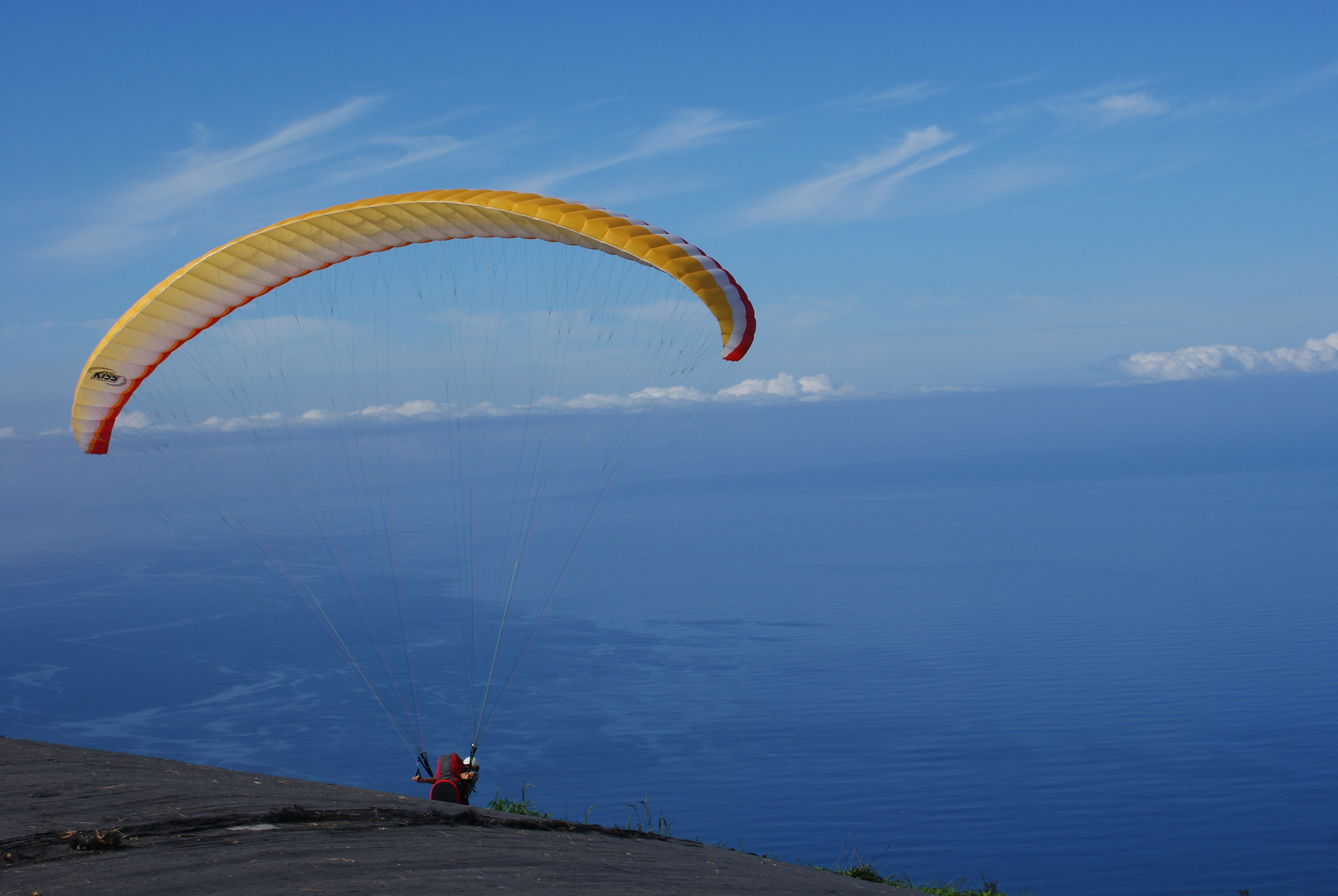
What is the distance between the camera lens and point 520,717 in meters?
89.5

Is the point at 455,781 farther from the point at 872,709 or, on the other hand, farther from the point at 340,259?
the point at 872,709

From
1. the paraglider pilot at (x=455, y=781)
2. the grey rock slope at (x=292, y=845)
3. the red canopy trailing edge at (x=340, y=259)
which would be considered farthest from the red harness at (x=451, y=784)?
the red canopy trailing edge at (x=340, y=259)

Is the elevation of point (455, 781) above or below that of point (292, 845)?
above

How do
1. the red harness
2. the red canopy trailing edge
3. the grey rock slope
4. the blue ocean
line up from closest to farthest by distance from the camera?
the grey rock slope → the red harness → the red canopy trailing edge → the blue ocean

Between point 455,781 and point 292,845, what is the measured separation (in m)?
4.83

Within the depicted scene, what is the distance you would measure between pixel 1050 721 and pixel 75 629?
134 meters

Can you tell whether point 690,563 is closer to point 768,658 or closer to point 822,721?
point 768,658

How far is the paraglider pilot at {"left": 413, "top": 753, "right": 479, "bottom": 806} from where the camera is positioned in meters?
10.4

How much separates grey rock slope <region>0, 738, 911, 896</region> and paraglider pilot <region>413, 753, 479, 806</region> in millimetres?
1907

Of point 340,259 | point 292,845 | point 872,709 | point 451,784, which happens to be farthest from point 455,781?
point 872,709

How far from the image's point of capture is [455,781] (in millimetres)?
10555

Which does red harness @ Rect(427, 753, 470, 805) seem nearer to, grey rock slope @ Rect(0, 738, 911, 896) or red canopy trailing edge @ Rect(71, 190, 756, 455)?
grey rock slope @ Rect(0, 738, 911, 896)

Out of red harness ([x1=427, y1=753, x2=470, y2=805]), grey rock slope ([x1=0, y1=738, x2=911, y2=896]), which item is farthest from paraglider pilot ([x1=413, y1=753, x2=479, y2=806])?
grey rock slope ([x1=0, y1=738, x2=911, y2=896])

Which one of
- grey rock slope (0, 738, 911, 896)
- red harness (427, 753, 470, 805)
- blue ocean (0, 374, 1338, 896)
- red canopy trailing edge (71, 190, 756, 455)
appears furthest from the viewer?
blue ocean (0, 374, 1338, 896)
